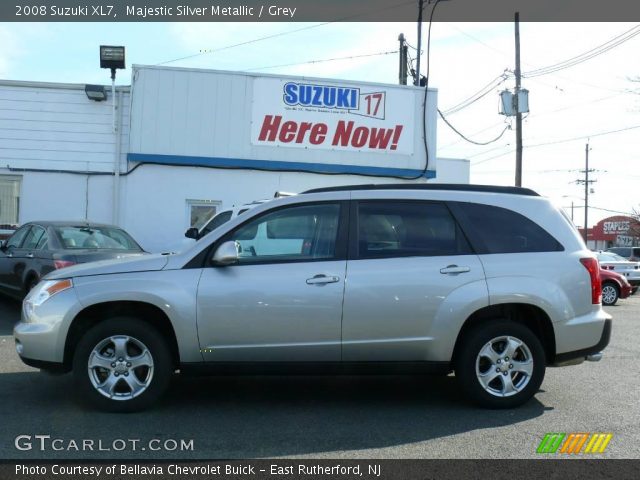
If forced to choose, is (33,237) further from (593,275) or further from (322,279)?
(593,275)

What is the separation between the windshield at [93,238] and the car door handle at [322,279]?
5.11m

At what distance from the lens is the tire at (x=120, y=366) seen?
5211mm

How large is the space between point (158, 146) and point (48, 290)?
987 centimetres

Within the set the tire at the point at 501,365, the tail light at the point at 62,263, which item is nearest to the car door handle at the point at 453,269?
the tire at the point at 501,365

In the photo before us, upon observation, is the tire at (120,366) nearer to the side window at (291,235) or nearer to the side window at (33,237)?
the side window at (291,235)

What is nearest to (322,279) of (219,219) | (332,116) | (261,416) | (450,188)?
(261,416)

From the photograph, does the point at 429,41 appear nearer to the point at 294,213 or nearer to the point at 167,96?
the point at 167,96

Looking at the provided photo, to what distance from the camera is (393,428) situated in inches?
198

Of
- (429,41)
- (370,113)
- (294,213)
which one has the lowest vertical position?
(294,213)

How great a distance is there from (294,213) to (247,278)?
0.72 meters

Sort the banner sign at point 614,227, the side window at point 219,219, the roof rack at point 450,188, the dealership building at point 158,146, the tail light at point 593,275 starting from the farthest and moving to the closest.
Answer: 1. the banner sign at point 614,227
2. the dealership building at point 158,146
3. the side window at point 219,219
4. the roof rack at point 450,188
5. the tail light at point 593,275

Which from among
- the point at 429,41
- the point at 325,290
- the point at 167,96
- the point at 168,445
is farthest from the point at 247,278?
the point at 429,41

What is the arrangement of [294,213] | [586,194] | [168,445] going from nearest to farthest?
1. [168,445]
2. [294,213]
3. [586,194]

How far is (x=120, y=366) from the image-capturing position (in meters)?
5.25
